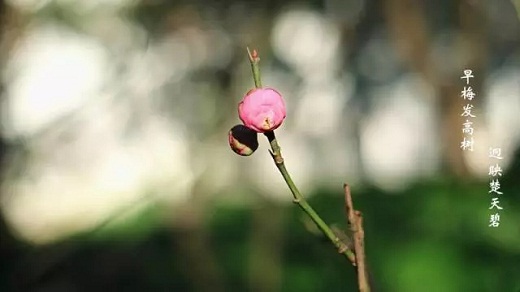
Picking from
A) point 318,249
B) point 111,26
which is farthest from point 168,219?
point 111,26

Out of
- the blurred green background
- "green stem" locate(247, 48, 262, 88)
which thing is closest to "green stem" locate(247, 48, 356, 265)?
"green stem" locate(247, 48, 262, 88)

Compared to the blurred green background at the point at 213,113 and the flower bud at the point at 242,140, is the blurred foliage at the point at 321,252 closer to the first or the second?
the blurred green background at the point at 213,113

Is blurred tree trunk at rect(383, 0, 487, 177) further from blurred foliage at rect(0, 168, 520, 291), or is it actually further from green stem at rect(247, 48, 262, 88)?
green stem at rect(247, 48, 262, 88)

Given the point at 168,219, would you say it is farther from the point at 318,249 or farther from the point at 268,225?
the point at 268,225

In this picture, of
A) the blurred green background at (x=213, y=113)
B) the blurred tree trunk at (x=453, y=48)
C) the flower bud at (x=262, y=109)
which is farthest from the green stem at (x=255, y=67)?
the blurred tree trunk at (x=453, y=48)

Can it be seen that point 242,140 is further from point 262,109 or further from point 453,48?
point 453,48

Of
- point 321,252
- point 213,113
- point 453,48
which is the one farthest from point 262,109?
point 321,252
